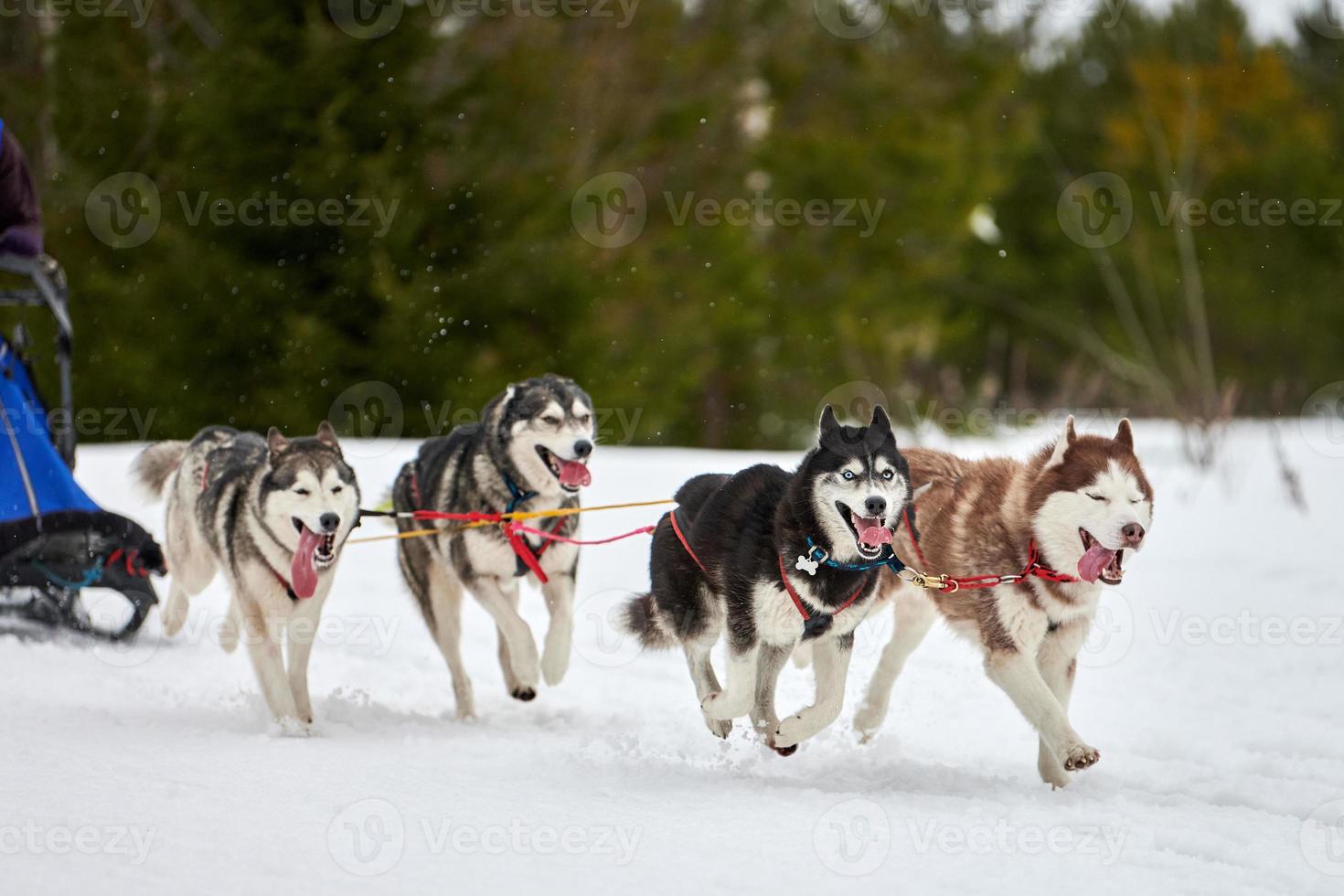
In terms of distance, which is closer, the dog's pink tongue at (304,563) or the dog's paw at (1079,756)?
the dog's paw at (1079,756)

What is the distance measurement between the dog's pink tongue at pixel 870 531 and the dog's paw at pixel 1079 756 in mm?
797

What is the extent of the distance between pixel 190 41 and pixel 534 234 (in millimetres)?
5689

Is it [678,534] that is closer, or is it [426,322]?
[678,534]

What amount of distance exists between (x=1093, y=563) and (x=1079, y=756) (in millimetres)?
551

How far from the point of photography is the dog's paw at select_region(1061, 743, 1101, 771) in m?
3.89

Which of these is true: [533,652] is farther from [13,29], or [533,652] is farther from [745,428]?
[745,428]

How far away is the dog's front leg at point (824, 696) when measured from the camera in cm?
398

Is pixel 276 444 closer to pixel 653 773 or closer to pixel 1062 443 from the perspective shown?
pixel 653 773

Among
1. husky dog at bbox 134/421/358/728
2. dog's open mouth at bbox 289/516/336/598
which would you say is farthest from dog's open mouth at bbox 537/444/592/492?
dog's open mouth at bbox 289/516/336/598

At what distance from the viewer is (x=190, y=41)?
16641 millimetres

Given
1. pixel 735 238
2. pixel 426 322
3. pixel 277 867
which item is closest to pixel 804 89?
pixel 735 238

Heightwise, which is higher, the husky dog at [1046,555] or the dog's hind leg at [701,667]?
the husky dog at [1046,555]

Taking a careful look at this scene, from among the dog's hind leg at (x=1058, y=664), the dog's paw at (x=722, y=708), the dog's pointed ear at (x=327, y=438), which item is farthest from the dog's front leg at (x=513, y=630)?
the dog's hind leg at (x=1058, y=664)

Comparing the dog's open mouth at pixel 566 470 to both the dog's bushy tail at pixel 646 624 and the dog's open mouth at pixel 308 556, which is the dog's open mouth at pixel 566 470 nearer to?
the dog's bushy tail at pixel 646 624
